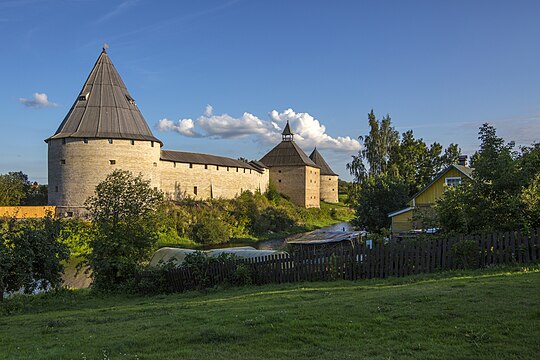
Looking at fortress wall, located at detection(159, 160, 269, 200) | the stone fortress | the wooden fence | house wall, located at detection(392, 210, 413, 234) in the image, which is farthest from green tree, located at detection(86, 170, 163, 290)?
fortress wall, located at detection(159, 160, 269, 200)

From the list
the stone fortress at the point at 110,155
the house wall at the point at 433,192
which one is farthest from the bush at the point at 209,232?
the house wall at the point at 433,192

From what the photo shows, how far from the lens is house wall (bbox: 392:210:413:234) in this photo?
2259cm

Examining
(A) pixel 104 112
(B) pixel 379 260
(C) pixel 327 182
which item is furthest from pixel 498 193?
(C) pixel 327 182

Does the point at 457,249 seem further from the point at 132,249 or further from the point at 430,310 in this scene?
the point at 132,249

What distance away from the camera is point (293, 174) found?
59.0m

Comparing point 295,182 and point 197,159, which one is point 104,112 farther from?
point 295,182

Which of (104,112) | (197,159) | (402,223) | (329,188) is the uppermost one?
(104,112)

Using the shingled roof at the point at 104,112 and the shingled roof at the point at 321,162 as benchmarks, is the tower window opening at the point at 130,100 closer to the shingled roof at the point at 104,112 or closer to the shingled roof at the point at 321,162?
the shingled roof at the point at 104,112

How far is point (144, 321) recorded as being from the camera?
702 centimetres

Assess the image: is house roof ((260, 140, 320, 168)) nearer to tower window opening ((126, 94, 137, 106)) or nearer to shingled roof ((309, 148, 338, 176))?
shingled roof ((309, 148, 338, 176))

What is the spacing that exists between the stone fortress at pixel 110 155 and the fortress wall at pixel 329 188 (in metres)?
22.9

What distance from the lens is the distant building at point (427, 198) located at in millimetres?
21312

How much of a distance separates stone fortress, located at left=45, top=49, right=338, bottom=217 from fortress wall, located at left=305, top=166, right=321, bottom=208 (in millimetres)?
14465

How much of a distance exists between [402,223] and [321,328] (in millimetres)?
18245
